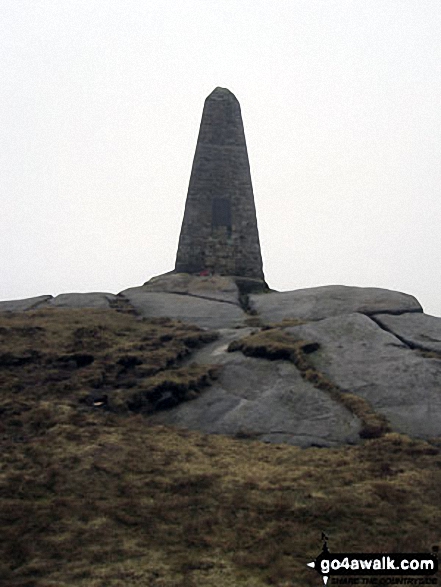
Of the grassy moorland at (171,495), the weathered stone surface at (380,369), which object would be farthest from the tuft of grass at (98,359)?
the weathered stone surface at (380,369)

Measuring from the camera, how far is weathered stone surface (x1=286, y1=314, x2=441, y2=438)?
1067cm

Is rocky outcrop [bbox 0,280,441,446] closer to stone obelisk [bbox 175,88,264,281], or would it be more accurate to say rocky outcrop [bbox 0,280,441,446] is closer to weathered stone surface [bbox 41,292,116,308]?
weathered stone surface [bbox 41,292,116,308]

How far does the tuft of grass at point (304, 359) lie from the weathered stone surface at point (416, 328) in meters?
2.28

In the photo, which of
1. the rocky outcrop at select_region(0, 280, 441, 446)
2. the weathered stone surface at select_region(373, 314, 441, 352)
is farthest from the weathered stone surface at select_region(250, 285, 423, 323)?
the weathered stone surface at select_region(373, 314, 441, 352)

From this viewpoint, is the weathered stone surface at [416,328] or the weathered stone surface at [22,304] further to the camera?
the weathered stone surface at [22,304]

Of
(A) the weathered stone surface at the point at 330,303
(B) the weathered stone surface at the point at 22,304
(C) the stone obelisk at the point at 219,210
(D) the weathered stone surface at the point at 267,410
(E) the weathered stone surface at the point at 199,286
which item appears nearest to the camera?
(D) the weathered stone surface at the point at 267,410

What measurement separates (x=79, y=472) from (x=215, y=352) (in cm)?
642

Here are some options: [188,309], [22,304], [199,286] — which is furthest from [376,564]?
[22,304]

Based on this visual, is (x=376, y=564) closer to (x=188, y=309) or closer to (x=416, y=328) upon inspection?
(x=416, y=328)

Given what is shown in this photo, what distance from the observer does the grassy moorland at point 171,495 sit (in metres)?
5.86

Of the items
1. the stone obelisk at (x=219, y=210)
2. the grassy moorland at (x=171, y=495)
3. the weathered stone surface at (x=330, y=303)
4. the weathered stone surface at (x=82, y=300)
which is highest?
the stone obelisk at (x=219, y=210)

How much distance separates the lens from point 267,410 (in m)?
11.0

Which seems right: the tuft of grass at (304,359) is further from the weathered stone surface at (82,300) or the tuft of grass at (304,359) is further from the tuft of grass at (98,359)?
the weathered stone surface at (82,300)

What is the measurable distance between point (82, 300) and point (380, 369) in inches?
421
